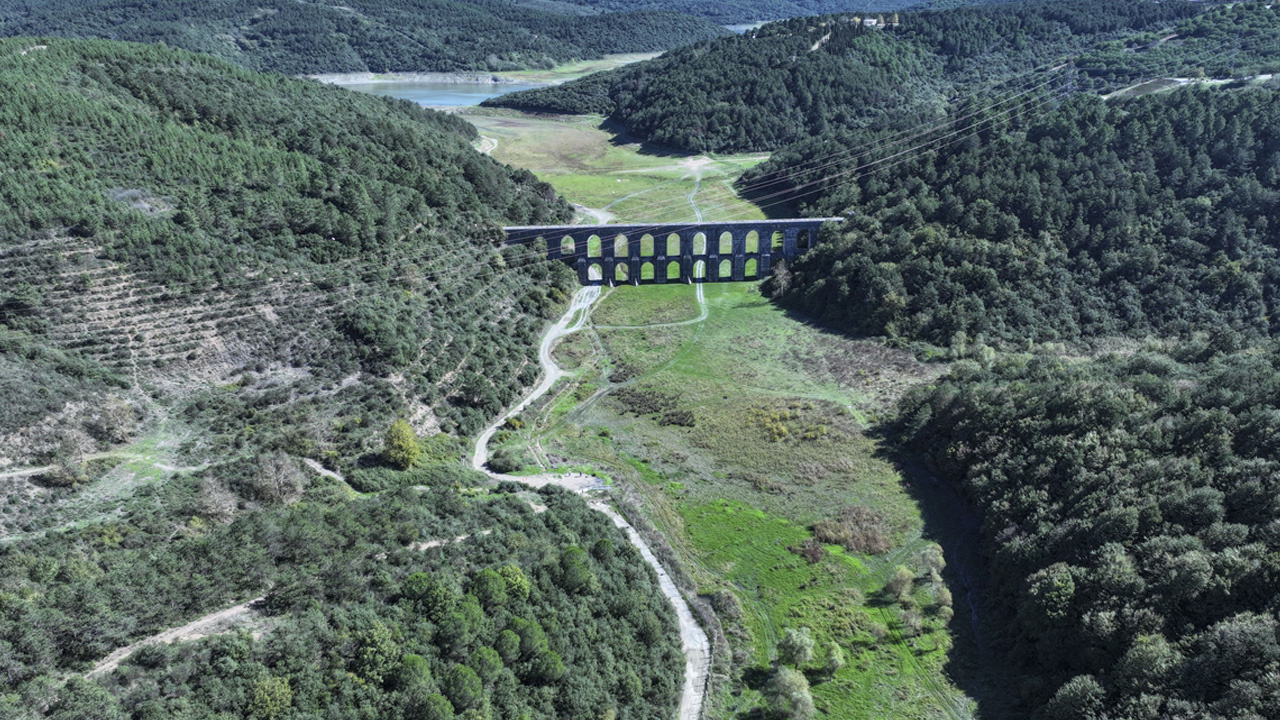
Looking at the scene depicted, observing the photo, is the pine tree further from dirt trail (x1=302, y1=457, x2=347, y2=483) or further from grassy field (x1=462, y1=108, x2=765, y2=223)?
grassy field (x1=462, y1=108, x2=765, y2=223)

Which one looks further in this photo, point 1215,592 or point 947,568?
point 947,568

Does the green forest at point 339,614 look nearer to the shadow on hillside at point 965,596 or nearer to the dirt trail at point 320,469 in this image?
the dirt trail at point 320,469

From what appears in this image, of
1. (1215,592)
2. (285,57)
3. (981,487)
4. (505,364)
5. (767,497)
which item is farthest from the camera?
(285,57)

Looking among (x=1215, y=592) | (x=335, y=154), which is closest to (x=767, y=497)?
(x=1215, y=592)

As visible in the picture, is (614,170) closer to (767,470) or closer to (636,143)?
(636,143)

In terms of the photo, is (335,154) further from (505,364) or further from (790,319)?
(790,319)
